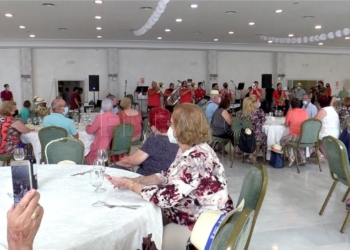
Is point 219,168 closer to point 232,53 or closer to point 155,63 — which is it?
point 155,63

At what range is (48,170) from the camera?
8.93 feet

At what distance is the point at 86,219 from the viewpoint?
1709mm

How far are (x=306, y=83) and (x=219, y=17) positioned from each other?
10.6 meters

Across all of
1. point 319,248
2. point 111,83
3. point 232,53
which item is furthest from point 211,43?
point 319,248

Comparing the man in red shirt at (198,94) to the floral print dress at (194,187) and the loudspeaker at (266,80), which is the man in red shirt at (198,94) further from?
the floral print dress at (194,187)

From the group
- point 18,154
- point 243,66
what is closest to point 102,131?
point 18,154

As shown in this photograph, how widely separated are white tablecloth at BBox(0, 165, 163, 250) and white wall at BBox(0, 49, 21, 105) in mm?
13490

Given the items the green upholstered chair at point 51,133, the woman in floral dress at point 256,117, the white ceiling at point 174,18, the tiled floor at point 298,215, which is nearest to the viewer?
the tiled floor at point 298,215

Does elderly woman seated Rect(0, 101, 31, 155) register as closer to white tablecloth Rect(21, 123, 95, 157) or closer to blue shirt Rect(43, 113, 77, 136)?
white tablecloth Rect(21, 123, 95, 157)

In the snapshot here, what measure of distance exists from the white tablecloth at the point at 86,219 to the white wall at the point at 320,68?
1693cm

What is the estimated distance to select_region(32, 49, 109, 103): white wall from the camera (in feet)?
47.8

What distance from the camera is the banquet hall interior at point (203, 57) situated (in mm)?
3773

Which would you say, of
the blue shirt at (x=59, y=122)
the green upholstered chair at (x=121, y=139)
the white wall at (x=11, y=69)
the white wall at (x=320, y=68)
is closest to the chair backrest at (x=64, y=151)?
the blue shirt at (x=59, y=122)

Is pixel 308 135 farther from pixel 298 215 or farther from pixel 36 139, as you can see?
pixel 36 139
